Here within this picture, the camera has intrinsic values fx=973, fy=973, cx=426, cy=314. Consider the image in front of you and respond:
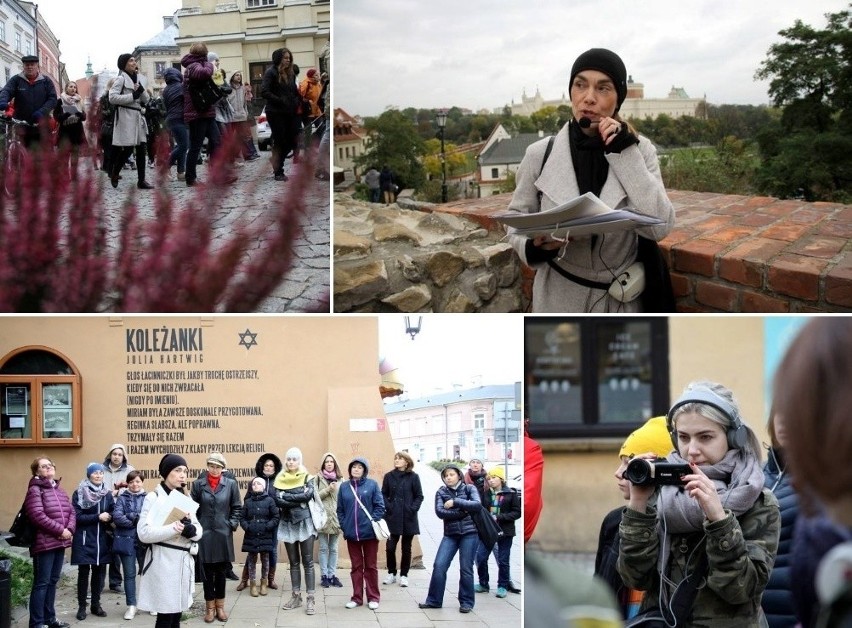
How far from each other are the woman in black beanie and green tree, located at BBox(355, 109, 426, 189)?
596 millimetres

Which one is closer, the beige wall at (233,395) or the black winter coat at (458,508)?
the beige wall at (233,395)

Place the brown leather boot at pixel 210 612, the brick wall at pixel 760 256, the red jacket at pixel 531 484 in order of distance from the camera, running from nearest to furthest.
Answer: the brick wall at pixel 760 256
the red jacket at pixel 531 484
the brown leather boot at pixel 210 612

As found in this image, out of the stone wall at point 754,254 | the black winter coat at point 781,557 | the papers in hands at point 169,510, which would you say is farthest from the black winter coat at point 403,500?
the black winter coat at point 781,557

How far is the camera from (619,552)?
271 cm

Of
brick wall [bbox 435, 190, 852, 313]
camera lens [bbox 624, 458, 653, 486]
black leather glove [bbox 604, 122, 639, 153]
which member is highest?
black leather glove [bbox 604, 122, 639, 153]

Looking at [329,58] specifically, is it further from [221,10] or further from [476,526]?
[476,526]

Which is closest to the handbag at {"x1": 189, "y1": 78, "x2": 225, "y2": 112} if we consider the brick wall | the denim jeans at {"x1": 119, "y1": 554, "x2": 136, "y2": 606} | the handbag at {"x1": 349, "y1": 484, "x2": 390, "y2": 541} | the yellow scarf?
the brick wall

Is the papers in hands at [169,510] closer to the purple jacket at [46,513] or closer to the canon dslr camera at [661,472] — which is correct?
the purple jacket at [46,513]

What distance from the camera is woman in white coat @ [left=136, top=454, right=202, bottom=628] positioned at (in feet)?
12.5

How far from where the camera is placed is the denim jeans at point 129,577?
4203 millimetres

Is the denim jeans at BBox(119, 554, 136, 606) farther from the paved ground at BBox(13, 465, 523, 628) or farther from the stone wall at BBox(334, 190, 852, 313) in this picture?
the stone wall at BBox(334, 190, 852, 313)

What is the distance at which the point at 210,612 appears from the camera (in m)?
4.04

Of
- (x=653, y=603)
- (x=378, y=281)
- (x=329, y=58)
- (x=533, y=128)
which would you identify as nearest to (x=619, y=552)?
(x=653, y=603)

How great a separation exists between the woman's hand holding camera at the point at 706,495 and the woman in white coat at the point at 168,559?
2.14 meters
